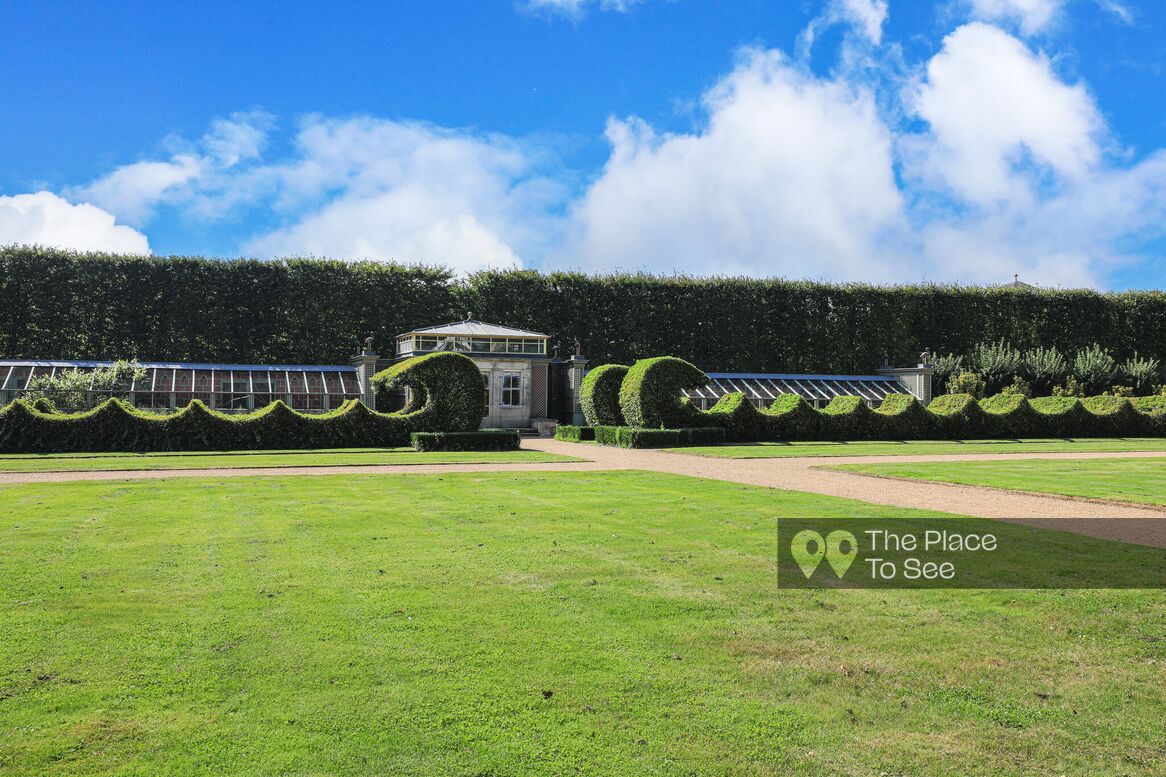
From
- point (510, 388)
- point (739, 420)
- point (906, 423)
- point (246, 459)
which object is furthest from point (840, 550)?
point (510, 388)

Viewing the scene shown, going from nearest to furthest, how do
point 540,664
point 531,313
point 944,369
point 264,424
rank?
1. point 540,664
2. point 264,424
3. point 531,313
4. point 944,369

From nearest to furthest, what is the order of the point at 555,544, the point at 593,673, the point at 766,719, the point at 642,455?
the point at 766,719, the point at 593,673, the point at 555,544, the point at 642,455

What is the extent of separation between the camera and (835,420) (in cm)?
3166

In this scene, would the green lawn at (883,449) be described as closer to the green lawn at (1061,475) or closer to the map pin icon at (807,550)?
the green lawn at (1061,475)

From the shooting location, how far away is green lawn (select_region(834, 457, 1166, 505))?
13133mm

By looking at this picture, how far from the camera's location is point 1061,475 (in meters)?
16.2

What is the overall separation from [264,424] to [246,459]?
4.13 metres

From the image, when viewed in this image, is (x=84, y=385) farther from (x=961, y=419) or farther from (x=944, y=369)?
(x=944, y=369)

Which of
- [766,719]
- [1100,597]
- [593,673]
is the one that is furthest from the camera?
[1100,597]

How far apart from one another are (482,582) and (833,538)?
12.9 ft

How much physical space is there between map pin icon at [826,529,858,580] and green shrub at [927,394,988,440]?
25788mm

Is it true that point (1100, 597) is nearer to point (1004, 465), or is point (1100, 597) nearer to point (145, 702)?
point (145, 702)

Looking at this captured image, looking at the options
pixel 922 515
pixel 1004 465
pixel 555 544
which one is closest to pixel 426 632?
pixel 555 544

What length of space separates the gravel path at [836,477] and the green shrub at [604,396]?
4814mm
